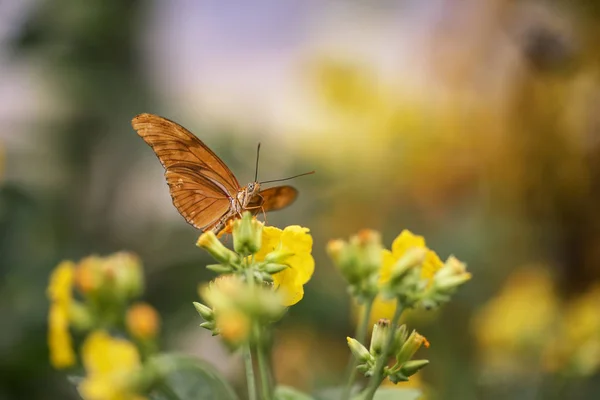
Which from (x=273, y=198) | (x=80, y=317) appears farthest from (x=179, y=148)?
(x=80, y=317)

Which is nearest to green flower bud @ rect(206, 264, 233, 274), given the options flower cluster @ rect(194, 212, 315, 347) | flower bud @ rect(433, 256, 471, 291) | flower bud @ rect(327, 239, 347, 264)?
flower cluster @ rect(194, 212, 315, 347)

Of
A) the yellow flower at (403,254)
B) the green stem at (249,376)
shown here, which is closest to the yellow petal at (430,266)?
the yellow flower at (403,254)

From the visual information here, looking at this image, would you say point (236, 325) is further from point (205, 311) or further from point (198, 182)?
point (198, 182)

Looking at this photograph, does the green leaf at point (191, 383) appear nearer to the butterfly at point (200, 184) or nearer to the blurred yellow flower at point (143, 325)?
the blurred yellow flower at point (143, 325)

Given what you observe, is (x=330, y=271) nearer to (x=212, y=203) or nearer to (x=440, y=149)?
(x=440, y=149)

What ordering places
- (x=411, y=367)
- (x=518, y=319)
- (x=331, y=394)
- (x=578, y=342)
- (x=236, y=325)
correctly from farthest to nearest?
(x=518, y=319)
(x=578, y=342)
(x=331, y=394)
(x=411, y=367)
(x=236, y=325)

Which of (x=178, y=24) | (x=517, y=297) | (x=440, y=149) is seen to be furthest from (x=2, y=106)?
(x=517, y=297)

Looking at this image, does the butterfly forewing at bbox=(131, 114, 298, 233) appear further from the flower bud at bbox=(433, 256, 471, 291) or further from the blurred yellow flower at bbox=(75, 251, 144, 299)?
the flower bud at bbox=(433, 256, 471, 291)
